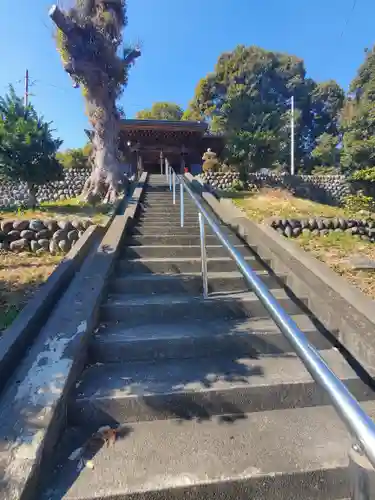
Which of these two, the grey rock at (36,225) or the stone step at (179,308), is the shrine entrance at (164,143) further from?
the stone step at (179,308)

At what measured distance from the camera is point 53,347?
7.18ft

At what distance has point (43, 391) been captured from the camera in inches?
71.8

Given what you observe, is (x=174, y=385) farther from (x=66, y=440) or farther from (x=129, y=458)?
(x=66, y=440)

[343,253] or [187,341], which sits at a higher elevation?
[343,253]

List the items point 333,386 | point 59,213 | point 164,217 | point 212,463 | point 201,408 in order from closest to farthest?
point 333,386
point 212,463
point 201,408
point 164,217
point 59,213

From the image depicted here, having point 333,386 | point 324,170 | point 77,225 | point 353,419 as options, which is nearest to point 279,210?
Result: point 77,225

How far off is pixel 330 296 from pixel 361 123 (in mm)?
23822

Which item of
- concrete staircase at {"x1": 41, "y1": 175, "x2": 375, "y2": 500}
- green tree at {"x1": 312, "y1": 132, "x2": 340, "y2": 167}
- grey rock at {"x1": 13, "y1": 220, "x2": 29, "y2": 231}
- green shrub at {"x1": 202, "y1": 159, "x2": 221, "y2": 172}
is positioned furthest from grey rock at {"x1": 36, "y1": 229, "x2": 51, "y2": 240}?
green tree at {"x1": 312, "y1": 132, "x2": 340, "y2": 167}

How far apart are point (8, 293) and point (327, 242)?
6.23 m

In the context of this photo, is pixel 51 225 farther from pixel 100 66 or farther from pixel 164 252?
pixel 100 66

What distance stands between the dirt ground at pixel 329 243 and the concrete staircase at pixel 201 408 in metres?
1.81

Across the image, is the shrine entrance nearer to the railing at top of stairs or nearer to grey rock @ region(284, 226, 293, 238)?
grey rock @ region(284, 226, 293, 238)

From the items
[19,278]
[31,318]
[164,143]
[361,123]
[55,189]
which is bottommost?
[19,278]

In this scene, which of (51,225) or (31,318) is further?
(51,225)
